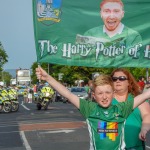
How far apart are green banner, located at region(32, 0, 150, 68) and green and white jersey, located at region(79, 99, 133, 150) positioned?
80 cm

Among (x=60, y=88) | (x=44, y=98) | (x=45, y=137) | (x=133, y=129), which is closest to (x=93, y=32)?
(x=60, y=88)

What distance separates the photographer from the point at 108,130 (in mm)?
4711

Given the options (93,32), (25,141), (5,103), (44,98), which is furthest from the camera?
(44,98)

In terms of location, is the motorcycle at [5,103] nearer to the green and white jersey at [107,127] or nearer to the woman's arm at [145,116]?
the woman's arm at [145,116]

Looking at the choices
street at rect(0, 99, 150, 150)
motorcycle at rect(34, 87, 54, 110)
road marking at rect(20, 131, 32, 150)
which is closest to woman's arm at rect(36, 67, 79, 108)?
street at rect(0, 99, 150, 150)

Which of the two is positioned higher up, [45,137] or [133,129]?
[133,129]

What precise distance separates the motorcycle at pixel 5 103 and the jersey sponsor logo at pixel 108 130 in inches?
1051

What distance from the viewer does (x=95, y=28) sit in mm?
5492

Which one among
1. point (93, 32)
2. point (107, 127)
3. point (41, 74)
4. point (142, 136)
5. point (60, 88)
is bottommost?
point (142, 136)

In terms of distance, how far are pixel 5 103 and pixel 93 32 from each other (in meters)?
26.2

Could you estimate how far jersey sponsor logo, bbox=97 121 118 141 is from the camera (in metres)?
4.70

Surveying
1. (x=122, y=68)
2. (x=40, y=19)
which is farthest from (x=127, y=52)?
(x=40, y=19)

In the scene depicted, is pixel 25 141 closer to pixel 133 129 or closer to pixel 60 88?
pixel 133 129

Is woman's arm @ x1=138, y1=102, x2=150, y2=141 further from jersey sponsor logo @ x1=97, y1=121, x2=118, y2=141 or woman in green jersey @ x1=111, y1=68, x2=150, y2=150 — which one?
jersey sponsor logo @ x1=97, y1=121, x2=118, y2=141
